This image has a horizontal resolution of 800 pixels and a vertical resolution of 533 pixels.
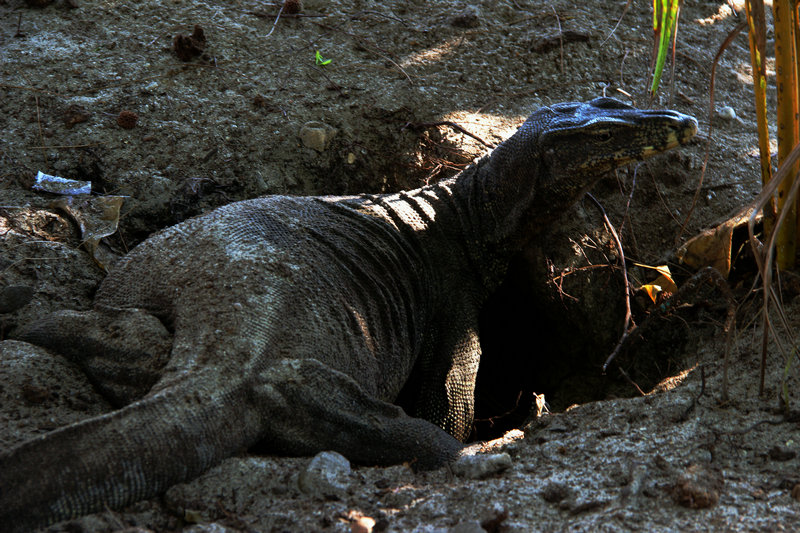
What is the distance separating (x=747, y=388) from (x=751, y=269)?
4.21 feet

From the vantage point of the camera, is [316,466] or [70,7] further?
[70,7]

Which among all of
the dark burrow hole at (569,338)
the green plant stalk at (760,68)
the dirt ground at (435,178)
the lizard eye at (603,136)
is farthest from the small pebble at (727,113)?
the lizard eye at (603,136)

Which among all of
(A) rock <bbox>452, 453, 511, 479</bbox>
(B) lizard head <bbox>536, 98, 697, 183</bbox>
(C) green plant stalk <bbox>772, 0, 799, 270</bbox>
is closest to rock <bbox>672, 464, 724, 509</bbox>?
(A) rock <bbox>452, 453, 511, 479</bbox>

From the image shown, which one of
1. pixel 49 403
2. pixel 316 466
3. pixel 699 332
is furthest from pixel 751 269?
pixel 49 403

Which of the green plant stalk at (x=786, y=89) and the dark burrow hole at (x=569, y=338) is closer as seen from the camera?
the green plant stalk at (x=786, y=89)

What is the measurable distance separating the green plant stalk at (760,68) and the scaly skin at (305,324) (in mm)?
330

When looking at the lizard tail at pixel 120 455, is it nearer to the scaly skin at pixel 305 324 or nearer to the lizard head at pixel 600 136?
the scaly skin at pixel 305 324

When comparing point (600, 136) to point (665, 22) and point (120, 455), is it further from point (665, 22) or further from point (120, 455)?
point (120, 455)

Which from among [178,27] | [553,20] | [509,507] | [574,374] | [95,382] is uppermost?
[553,20]

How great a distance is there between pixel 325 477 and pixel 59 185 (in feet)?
8.66

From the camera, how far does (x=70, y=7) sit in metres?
5.22

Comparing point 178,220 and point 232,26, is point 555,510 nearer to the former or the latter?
point 178,220

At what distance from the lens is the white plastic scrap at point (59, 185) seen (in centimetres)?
390

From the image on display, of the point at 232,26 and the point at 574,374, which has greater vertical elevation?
the point at 232,26
